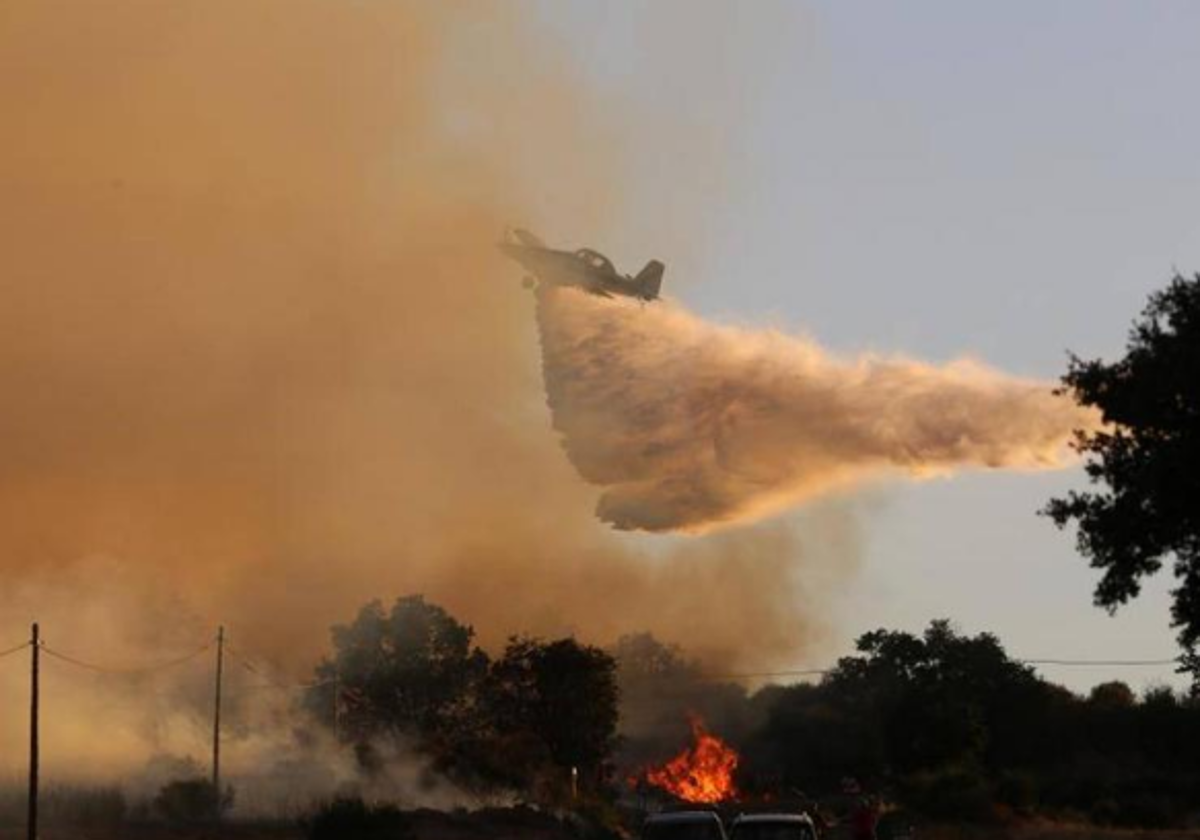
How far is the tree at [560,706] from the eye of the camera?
145 meters

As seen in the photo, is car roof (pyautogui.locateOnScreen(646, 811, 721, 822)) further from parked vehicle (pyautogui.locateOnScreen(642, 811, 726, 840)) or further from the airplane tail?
the airplane tail

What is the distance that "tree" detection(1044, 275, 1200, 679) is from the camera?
43.6 meters

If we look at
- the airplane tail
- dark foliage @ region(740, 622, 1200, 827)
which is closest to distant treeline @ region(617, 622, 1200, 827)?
dark foliage @ region(740, 622, 1200, 827)

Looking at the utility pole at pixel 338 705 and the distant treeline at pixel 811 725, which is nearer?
the distant treeline at pixel 811 725

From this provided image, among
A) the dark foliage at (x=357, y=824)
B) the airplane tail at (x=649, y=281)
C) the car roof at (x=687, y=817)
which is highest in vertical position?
the airplane tail at (x=649, y=281)

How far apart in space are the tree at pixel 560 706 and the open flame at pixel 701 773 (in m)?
15.1

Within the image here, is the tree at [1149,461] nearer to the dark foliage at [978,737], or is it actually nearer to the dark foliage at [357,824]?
the dark foliage at [357,824]

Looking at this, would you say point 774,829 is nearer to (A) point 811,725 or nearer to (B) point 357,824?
(B) point 357,824

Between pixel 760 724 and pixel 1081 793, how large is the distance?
28918 millimetres

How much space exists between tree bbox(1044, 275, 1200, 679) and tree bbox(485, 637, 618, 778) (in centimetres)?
9773

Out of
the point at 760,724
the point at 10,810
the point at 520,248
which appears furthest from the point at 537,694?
the point at 520,248

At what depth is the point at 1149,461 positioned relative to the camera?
4425cm


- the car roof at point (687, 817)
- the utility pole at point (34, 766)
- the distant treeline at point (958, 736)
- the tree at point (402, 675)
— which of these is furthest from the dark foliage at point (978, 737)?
the car roof at point (687, 817)

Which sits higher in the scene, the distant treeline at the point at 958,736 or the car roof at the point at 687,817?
the distant treeline at the point at 958,736
